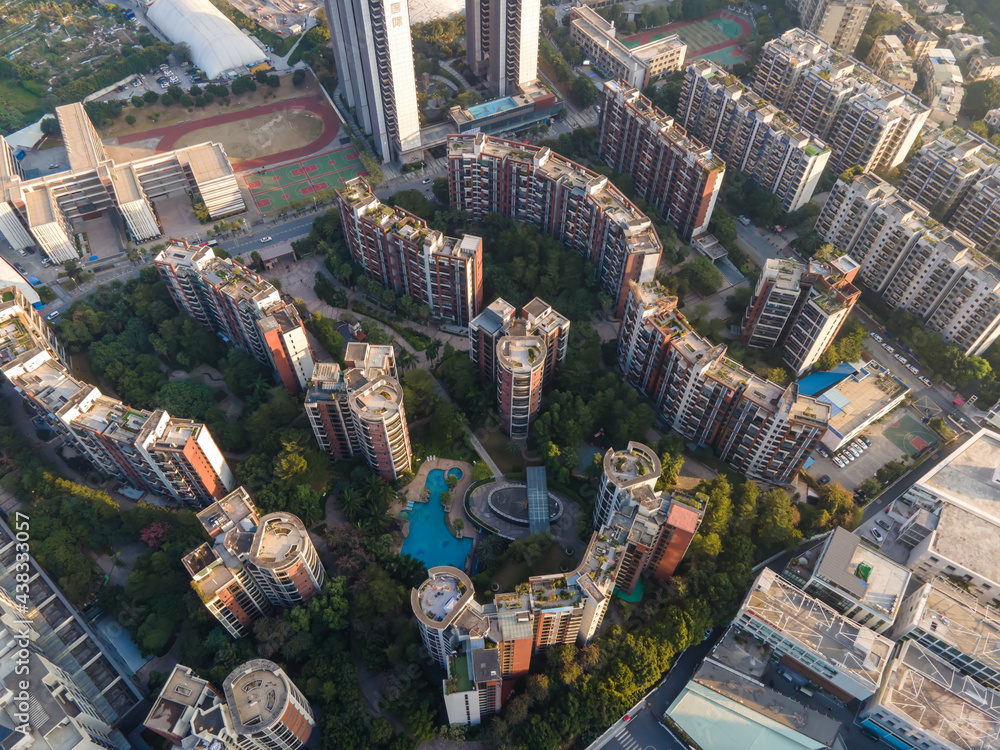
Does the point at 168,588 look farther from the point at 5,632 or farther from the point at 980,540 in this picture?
the point at 980,540

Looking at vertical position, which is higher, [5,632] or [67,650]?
[5,632]

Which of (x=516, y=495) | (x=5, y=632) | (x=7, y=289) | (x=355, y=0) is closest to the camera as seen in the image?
(x=5, y=632)

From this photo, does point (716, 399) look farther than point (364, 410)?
Yes

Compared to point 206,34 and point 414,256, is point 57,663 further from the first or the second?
point 206,34

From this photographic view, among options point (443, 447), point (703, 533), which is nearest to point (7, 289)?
point (443, 447)

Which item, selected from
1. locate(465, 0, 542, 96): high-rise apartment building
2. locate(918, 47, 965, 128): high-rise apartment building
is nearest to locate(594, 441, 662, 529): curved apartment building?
locate(465, 0, 542, 96): high-rise apartment building

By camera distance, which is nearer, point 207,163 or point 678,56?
point 207,163

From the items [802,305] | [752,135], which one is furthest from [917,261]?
[752,135]
